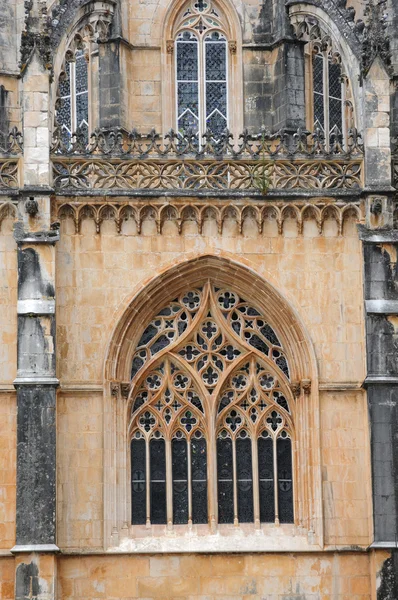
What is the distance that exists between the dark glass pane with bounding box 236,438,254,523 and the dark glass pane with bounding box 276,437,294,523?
1.68ft

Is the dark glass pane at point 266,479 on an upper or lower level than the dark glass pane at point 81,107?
lower

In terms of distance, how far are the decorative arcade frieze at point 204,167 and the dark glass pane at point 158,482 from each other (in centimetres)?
461

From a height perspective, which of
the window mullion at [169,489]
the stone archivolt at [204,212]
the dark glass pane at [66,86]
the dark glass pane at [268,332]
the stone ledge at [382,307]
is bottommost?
the window mullion at [169,489]

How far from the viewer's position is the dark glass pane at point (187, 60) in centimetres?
3869

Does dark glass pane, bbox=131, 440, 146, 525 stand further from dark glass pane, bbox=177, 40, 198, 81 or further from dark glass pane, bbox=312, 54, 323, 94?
dark glass pane, bbox=312, 54, 323, 94

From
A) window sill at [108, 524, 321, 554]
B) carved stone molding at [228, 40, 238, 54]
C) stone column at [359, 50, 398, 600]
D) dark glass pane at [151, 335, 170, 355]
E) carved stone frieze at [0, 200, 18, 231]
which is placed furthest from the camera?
carved stone molding at [228, 40, 238, 54]

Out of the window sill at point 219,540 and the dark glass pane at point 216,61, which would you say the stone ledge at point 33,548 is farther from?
the dark glass pane at point 216,61

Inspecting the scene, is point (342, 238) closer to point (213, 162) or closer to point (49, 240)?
point (213, 162)

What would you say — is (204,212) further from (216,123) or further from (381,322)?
(216,123)

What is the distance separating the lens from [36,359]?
33.7m

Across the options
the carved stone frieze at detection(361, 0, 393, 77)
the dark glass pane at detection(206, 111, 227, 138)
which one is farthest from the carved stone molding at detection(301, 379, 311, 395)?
the dark glass pane at detection(206, 111, 227, 138)

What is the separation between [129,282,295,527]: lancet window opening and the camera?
34.7 m

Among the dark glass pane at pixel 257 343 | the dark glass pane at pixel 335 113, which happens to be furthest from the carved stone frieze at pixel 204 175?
the dark glass pane at pixel 335 113

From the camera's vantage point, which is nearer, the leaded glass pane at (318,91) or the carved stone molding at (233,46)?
the carved stone molding at (233,46)
